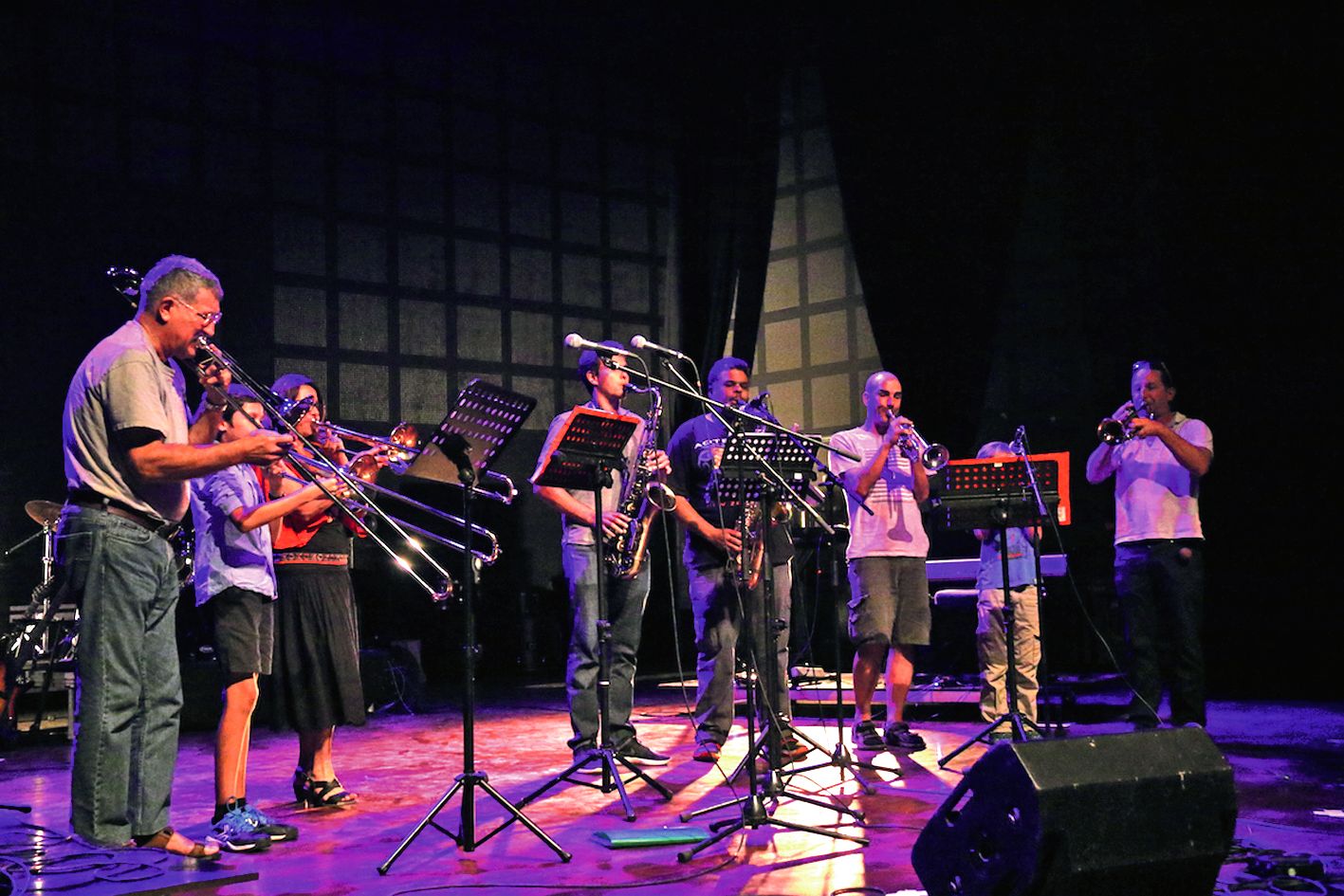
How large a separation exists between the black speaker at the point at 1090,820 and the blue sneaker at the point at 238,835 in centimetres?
232

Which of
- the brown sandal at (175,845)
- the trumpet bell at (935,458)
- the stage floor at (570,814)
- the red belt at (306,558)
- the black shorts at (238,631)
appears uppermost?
the trumpet bell at (935,458)

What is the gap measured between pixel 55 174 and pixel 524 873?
722 centimetres

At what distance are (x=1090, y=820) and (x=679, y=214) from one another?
29.9ft

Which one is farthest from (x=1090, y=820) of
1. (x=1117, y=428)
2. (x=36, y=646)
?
(x=36, y=646)

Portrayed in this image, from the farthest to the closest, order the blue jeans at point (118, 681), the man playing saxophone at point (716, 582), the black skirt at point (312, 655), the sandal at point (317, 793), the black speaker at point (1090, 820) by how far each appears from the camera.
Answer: the man playing saxophone at point (716, 582)
the sandal at point (317, 793)
the black skirt at point (312, 655)
the blue jeans at point (118, 681)
the black speaker at point (1090, 820)

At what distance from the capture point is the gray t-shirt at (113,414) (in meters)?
3.64

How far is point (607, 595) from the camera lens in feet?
18.7

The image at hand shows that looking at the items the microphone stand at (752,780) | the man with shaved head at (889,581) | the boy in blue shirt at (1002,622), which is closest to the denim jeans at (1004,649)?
the boy in blue shirt at (1002,622)

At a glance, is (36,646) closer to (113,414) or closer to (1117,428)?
(113,414)

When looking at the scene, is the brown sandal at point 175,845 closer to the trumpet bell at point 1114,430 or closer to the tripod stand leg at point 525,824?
the tripod stand leg at point 525,824

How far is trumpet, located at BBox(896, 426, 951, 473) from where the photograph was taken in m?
5.98

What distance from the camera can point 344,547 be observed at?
4898mm

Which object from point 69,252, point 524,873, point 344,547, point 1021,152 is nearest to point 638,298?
point 1021,152

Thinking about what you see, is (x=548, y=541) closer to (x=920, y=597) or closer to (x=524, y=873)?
(x=920, y=597)
